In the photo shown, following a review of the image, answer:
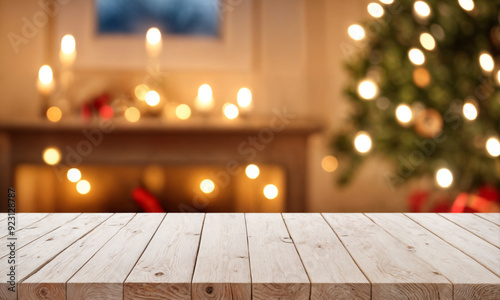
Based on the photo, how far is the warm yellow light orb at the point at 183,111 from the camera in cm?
237

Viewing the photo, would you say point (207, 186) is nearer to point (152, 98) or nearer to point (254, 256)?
point (152, 98)

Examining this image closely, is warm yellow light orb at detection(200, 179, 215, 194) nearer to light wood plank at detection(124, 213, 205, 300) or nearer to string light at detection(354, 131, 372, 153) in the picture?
string light at detection(354, 131, 372, 153)

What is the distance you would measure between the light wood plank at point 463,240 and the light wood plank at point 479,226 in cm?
2

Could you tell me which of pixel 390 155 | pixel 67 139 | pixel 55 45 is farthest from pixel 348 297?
pixel 55 45

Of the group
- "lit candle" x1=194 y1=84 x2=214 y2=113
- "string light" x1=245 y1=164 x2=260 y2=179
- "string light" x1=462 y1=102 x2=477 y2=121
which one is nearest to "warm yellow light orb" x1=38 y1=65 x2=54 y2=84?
"lit candle" x1=194 y1=84 x2=214 y2=113

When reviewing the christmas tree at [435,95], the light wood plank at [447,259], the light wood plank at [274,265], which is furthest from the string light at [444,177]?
the light wood plank at [274,265]

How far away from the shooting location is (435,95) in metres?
2.11

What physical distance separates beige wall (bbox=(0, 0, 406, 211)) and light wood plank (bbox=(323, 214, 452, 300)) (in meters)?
1.34

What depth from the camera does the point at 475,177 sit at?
2078 mm

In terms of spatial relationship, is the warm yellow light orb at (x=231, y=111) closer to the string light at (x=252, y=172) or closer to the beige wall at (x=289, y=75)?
the beige wall at (x=289, y=75)

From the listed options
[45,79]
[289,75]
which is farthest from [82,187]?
[289,75]

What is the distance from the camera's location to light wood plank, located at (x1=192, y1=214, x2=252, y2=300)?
762 millimetres

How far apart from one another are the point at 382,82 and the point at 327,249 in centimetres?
145

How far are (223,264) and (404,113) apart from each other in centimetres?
148
